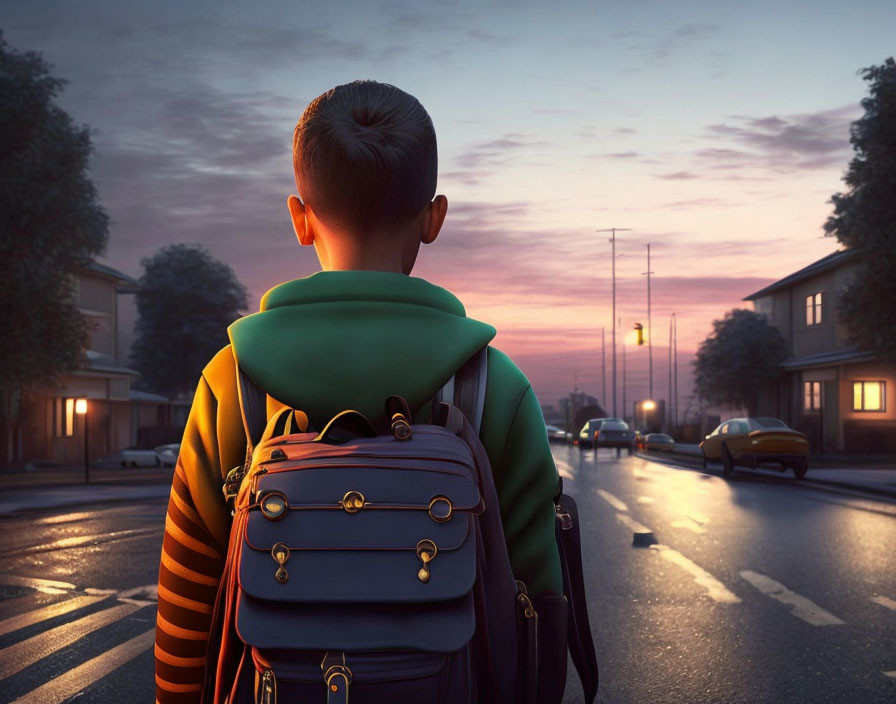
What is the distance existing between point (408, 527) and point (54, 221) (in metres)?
31.2

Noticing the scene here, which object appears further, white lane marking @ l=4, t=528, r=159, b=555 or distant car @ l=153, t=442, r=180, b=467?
distant car @ l=153, t=442, r=180, b=467

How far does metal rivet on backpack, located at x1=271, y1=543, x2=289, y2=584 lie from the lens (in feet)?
4.73

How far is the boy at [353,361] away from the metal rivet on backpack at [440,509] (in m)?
0.25

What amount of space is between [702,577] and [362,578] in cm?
895

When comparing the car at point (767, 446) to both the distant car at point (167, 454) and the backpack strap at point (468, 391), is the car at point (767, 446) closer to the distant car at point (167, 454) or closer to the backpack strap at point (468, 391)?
the backpack strap at point (468, 391)

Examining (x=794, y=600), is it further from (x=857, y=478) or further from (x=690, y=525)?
(x=857, y=478)

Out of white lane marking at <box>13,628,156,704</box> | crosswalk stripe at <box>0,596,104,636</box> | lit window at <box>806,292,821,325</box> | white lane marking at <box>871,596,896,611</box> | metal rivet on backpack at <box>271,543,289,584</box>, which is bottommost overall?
white lane marking at <box>871,596,896,611</box>

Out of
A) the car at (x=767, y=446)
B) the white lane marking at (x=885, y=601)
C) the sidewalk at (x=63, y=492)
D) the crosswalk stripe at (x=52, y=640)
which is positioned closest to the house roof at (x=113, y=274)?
the sidewalk at (x=63, y=492)

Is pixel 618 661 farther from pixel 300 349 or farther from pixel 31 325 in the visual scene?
pixel 31 325

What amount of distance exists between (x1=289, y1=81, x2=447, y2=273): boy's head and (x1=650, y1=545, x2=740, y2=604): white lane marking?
290 inches

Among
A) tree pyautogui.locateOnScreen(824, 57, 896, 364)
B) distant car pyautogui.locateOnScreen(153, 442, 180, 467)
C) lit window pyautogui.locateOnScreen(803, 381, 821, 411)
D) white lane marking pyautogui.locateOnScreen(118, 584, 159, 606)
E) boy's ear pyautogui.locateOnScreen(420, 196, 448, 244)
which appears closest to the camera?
boy's ear pyautogui.locateOnScreen(420, 196, 448, 244)

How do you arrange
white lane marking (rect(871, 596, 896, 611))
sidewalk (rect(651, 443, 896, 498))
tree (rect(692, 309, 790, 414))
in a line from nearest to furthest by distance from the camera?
white lane marking (rect(871, 596, 896, 611)) → sidewalk (rect(651, 443, 896, 498)) → tree (rect(692, 309, 790, 414))

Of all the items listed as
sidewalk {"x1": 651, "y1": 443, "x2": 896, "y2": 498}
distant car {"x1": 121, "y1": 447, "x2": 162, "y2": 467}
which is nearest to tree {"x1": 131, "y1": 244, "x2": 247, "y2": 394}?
distant car {"x1": 121, "y1": 447, "x2": 162, "y2": 467}

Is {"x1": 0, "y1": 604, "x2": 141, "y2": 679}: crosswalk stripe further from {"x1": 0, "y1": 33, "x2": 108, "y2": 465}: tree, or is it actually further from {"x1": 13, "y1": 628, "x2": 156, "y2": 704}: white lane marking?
{"x1": 0, "y1": 33, "x2": 108, "y2": 465}: tree
